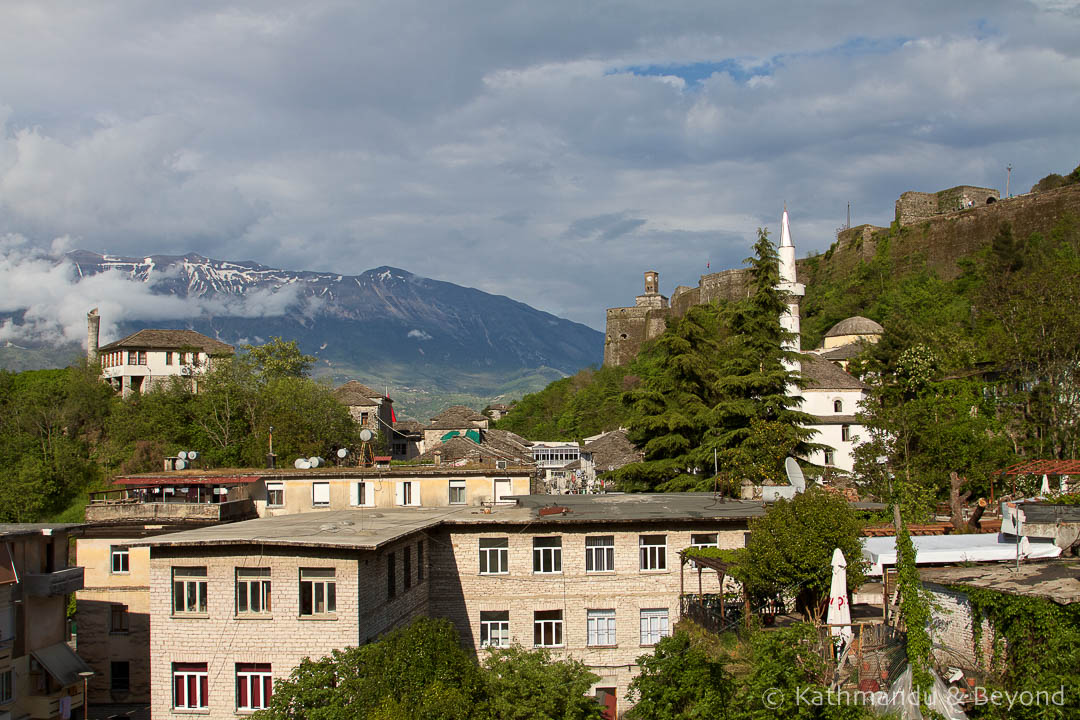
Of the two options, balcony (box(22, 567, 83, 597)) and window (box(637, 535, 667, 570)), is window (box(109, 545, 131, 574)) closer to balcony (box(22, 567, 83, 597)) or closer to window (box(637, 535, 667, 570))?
balcony (box(22, 567, 83, 597))

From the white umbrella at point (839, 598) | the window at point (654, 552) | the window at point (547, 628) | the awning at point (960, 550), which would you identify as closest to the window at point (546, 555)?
the window at point (547, 628)

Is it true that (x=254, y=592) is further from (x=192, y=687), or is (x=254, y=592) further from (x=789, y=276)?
(x=789, y=276)

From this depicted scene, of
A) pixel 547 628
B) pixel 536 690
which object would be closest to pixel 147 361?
pixel 547 628

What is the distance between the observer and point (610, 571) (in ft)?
86.5

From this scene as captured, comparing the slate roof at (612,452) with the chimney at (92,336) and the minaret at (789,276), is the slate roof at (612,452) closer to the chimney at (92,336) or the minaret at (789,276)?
the minaret at (789,276)

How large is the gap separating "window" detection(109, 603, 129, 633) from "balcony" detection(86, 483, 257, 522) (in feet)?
9.85

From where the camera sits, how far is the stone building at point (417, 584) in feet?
67.7

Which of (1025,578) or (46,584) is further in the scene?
(46,584)

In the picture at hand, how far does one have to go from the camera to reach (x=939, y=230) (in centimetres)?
9212

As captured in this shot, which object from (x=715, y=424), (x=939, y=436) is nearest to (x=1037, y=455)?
(x=939, y=436)

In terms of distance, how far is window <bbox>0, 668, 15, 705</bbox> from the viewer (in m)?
24.6

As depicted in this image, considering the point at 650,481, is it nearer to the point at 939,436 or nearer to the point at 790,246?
the point at 939,436

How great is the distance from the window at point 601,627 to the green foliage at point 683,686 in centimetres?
801

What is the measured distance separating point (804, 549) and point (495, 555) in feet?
31.0
